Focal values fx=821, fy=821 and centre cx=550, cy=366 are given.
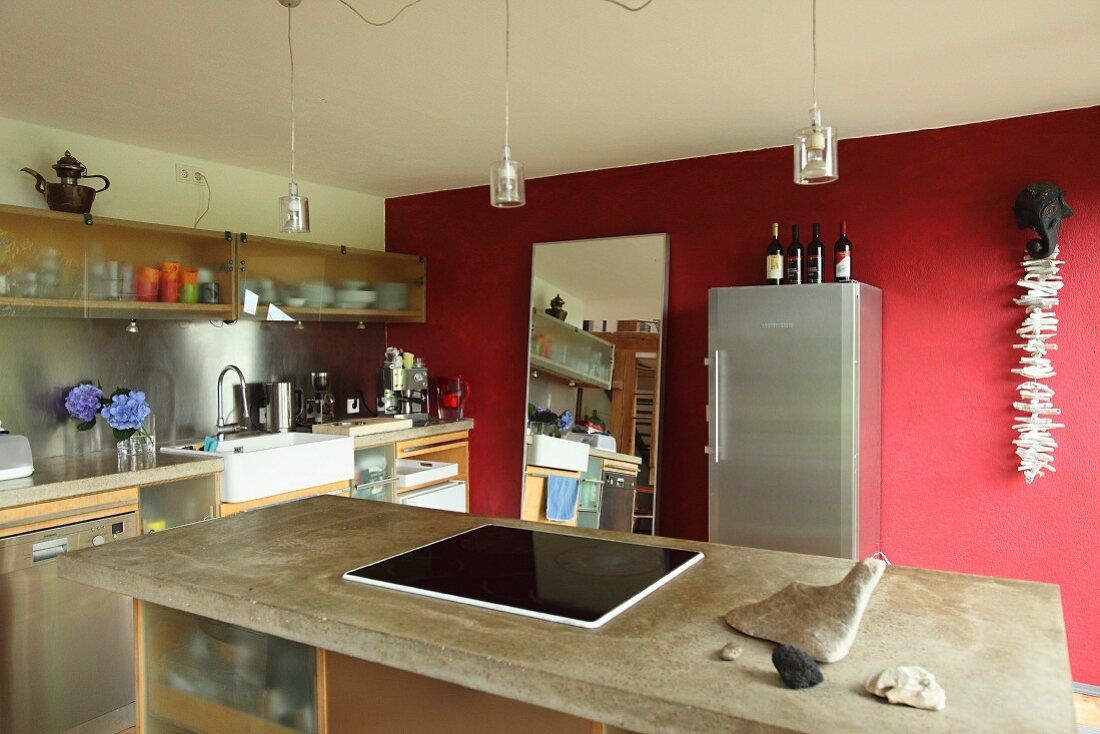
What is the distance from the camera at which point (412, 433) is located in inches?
191

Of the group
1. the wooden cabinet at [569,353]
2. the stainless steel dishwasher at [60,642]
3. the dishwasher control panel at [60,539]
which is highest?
the wooden cabinet at [569,353]

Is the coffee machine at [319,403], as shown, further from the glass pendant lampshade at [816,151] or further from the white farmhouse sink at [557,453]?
the glass pendant lampshade at [816,151]

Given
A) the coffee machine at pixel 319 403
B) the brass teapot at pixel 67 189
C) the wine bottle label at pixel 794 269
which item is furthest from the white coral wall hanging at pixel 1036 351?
the brass teapot at pixel 67 189

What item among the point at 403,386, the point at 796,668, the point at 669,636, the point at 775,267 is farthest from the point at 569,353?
the point at 796,668

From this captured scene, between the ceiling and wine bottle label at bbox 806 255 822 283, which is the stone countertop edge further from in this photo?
wine bottle label at bbox 806 255 822 283

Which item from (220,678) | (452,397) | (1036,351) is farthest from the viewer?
(452,397)

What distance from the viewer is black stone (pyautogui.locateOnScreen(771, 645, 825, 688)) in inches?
50.4

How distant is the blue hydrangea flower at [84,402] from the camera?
3.72 m

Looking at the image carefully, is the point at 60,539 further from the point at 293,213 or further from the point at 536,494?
the point at 536,494

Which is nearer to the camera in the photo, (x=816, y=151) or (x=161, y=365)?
(x=816, y=151)

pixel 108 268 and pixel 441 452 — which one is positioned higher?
pixel 108 268

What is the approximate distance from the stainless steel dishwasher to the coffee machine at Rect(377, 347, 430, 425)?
2.04 meters

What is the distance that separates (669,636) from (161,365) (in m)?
3.66

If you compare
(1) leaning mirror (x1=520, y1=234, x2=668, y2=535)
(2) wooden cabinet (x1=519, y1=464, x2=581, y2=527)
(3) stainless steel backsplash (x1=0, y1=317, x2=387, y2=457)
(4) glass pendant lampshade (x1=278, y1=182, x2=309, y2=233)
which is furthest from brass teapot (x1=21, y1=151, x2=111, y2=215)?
(2) wooden cabinet (x1=519, y1=464, x2=581, y2=527)
